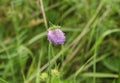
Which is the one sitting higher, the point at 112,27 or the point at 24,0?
the point at 24,0

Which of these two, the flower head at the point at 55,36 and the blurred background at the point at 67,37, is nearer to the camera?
the flower head at the point at 55,36

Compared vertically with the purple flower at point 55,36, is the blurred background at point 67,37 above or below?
above

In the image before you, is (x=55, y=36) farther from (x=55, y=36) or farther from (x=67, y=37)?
(x=67, y=37)

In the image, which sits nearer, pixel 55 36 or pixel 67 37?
pixel 55 36

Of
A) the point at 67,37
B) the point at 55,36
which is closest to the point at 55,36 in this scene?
the point at 55,36

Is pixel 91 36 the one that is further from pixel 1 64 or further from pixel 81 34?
pixel 1 64

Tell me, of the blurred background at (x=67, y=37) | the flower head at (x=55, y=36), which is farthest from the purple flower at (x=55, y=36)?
the blurred background at (x=67, y=37)

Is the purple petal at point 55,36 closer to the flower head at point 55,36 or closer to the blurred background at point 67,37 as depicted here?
the flower head at point 55,36

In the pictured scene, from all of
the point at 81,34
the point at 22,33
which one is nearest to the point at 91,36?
the point at 81,34
